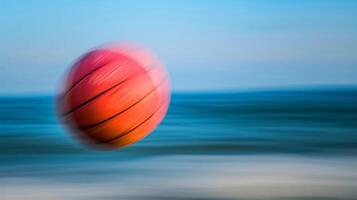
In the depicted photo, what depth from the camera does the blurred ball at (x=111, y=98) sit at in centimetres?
399

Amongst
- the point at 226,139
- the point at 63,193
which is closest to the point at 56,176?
the point at 63,193

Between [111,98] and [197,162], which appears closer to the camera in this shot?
[111,98]

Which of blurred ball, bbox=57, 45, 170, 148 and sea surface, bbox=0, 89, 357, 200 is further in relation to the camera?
sea surface, bbox=0, 89, 357, 200

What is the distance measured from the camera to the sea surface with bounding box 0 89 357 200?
496cm

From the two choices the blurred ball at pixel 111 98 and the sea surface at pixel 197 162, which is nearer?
the blurred ball at pixel 111 98

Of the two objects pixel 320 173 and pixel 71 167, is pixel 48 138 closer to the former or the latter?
pixel 71 167

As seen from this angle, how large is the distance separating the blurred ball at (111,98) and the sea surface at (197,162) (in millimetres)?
487

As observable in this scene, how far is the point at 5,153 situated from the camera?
24.6 ft

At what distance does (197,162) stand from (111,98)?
2.59m

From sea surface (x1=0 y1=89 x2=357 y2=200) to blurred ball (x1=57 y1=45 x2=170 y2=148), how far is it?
Answer: 49 centimetres

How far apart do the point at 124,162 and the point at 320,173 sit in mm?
1838

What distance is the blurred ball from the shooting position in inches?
157

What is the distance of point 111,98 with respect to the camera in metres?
3.99

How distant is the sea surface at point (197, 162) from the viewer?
16.3ft
